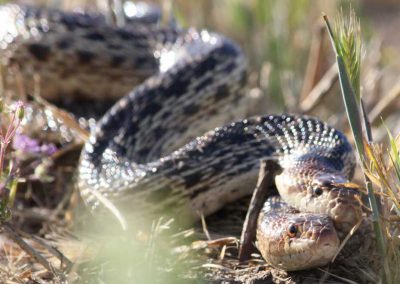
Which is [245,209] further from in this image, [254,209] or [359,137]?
[359,137]

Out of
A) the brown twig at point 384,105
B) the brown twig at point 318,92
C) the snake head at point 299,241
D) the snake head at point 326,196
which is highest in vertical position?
the brown twig at point 318,92

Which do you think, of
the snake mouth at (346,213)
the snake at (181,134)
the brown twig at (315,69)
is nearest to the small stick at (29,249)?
the snake at (181,134)

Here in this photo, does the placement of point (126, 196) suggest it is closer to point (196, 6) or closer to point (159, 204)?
point (159, 204)

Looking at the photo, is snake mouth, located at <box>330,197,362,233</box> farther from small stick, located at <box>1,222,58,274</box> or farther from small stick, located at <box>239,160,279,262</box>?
small stick, located at <box>1,222,58,274</box>

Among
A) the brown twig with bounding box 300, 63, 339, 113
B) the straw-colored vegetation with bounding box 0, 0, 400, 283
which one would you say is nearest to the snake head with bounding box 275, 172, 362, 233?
the straw-colored vegetation with bounding box 0, 0, 400, 283

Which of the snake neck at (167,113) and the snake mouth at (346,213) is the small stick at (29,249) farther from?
the snake mouth at (346,213)

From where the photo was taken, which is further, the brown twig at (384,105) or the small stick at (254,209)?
the brown twig at (384,105)

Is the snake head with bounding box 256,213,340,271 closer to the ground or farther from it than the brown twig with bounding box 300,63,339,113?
closer to the ground

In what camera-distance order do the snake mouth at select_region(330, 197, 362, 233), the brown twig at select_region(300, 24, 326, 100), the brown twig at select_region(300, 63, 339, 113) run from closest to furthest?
the snake mouth at select_region(330, 197, 362, 233) → the brown twig at select_region(300, 63, 339, 113) → the brown twig at select_region(300, 24, 326, 100)
